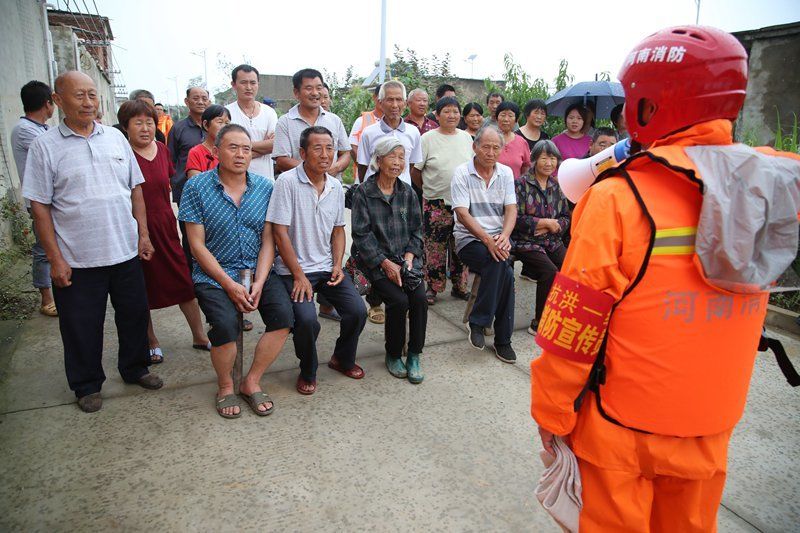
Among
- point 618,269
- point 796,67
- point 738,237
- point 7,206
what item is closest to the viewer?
point 738,237

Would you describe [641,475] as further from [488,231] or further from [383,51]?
[383,51]

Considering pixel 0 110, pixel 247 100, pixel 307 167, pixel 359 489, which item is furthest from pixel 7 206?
pixel 359 489

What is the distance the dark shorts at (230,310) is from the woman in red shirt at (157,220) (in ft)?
1.90

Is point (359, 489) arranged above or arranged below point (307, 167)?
below

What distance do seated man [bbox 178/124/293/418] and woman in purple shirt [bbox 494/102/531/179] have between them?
9.52ft

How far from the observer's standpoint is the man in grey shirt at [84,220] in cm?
277

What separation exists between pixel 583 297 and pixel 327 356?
2.76 m

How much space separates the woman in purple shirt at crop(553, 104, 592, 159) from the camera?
5.38 m

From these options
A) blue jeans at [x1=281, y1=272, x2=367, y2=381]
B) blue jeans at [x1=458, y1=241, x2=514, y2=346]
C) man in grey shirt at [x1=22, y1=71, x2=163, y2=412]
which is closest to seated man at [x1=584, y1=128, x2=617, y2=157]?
blue jeans at [x1=458, y1=241, x2=514, y2=346]

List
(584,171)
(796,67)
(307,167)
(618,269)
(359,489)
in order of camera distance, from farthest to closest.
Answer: (796,67), (307,167), (359,489), (584,171), (618,269)

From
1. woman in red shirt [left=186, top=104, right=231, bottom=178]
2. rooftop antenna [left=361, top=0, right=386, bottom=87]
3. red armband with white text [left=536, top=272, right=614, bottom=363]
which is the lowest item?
red armband with white text [left=536, top=272, right=614, bottom=363]

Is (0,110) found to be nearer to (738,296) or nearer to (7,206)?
(7,206)

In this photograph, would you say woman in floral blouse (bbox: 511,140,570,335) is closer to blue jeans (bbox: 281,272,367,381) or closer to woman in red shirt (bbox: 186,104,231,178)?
blue jeans (bbox: 281,272,367,381)

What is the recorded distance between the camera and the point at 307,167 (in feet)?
10.9
